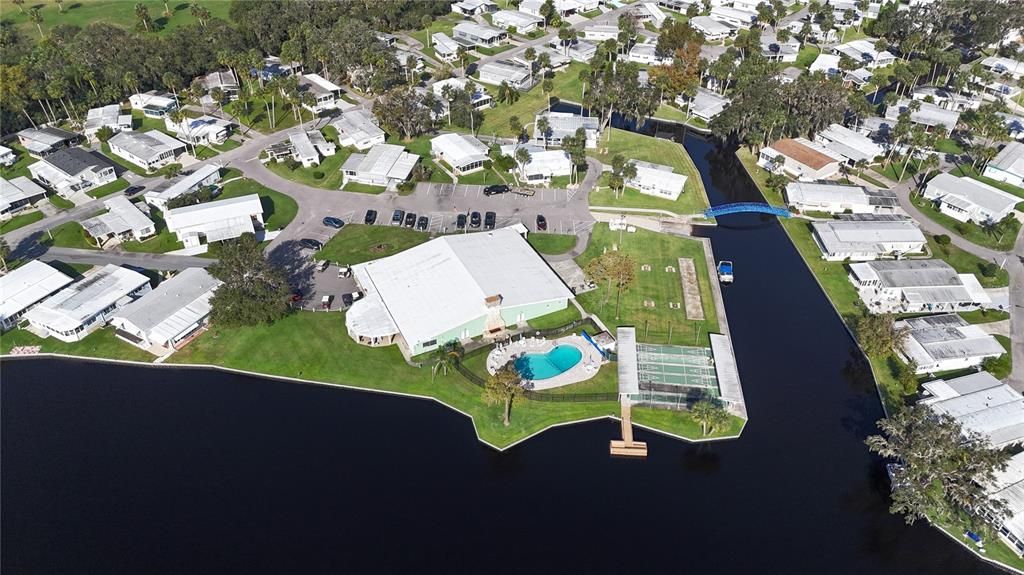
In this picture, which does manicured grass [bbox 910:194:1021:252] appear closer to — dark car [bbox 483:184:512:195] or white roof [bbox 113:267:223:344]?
dark car [bbox 483:184:512:195]

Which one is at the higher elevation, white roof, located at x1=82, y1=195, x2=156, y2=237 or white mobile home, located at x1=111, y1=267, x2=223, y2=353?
white roof, located at x1=82, y1=195, x2=156, y2=237

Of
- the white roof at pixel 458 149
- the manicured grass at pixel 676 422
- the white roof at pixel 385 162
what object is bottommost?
the manicured grass at pixel 676 422

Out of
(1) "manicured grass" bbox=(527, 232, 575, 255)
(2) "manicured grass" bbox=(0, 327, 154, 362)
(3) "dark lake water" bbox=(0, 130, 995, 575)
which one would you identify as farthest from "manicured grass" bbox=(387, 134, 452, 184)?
(2) "manicured grass" bbox=(0, 327, 154, 362)

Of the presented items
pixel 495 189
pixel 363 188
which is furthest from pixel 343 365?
pixel 495 189

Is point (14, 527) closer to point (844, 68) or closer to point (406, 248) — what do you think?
point (406, 248)

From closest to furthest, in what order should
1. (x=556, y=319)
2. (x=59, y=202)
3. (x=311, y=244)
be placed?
(x=556, y=319) < (x=311, y=244) < (x=59, y=202)

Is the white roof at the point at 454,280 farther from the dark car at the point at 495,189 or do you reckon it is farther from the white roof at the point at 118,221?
the white roof at the point at 118,221

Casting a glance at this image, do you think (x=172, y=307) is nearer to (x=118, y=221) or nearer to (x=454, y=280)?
(x=118, y=221)

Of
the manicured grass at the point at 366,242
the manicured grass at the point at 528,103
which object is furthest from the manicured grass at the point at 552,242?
the manicured grass at the point at 528,103
